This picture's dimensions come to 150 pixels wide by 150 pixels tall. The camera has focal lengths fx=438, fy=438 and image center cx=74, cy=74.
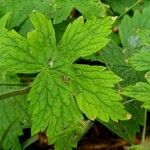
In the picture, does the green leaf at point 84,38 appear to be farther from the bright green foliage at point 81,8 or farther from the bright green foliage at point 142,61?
the bright green foliage at point 81,8

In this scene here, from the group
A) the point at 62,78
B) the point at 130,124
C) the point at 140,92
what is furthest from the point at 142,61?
the point at 130,124

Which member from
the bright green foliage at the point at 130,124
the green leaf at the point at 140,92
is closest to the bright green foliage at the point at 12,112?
the bright green foliage at the point at 130,124

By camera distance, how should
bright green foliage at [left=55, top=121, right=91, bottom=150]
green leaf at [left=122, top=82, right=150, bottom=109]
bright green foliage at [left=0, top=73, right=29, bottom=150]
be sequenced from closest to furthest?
green leaf at [left=122, top=82, right=150, bottom=109], bright green foliage at [left=55, top=121, right=91, bottom=150], bright green foliage at [left=0, top=73, right=29, bottom=150]

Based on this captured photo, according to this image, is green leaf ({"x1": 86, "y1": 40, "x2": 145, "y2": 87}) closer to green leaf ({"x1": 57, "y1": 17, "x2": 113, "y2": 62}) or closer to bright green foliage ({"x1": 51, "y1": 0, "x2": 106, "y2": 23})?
bright green foliage ({"x1": 51, "y1": 0, "x2": 106, "y2": 23})

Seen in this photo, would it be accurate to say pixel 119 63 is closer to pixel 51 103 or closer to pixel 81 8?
pixel 81 8

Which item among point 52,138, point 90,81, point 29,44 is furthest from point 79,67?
point 52,138

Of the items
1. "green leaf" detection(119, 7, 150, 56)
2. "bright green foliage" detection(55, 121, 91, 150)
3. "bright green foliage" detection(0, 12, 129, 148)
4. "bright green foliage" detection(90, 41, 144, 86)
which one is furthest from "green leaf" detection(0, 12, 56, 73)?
"green leaf" detection(119, 7, 150, 56)
